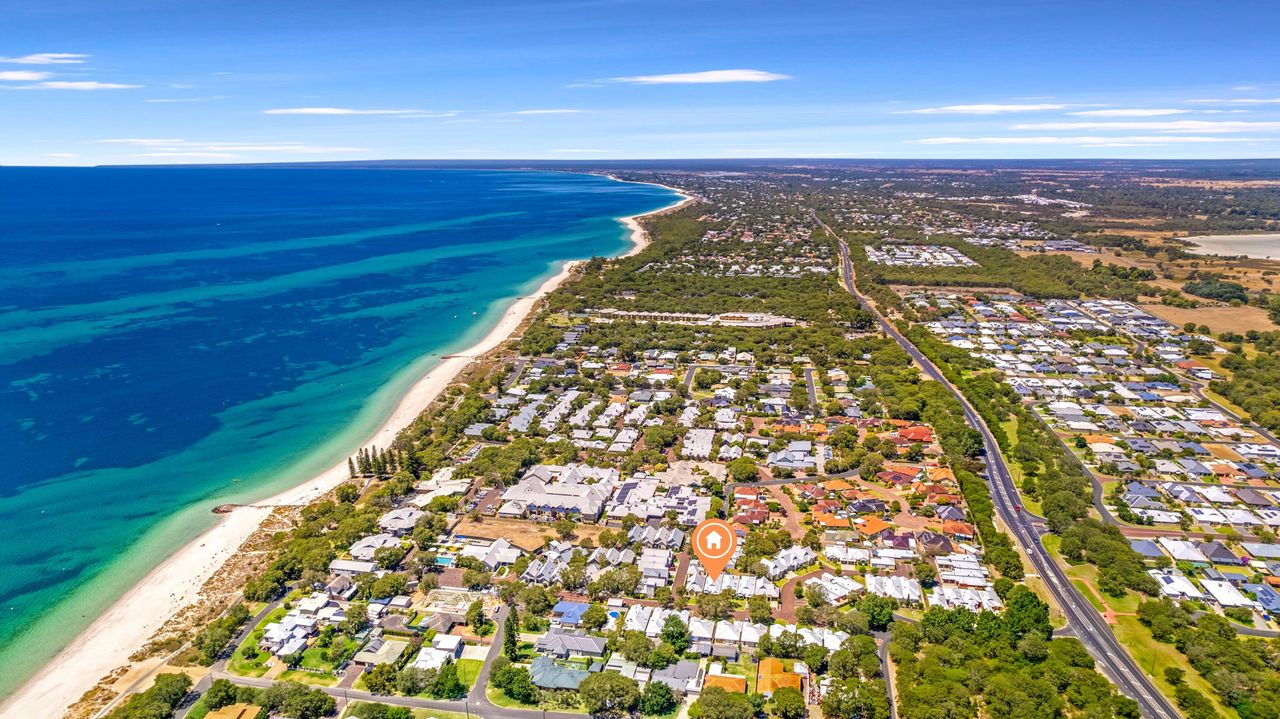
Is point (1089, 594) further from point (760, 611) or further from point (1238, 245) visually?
point (1238, 245)

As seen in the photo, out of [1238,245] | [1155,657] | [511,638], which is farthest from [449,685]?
[1238,245]

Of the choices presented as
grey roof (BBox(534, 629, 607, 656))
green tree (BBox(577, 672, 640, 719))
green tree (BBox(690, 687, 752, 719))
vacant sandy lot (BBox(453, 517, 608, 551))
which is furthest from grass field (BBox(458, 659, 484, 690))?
green tree (BBox(690, 687, 752, 719))

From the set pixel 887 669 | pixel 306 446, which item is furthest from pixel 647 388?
pixel 887 669

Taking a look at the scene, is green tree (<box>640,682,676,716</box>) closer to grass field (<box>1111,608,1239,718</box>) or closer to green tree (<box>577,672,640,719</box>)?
green tree (<box>577,672,640,719</box>)

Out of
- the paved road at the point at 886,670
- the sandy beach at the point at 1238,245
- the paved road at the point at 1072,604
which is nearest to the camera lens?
the paved road at the point at 886,670

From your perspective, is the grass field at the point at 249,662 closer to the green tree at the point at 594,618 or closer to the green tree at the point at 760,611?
the green tree at the point at 594,618

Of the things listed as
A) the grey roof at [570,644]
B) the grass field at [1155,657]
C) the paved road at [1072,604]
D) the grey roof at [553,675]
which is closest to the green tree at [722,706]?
the grey roof at [553,675]
